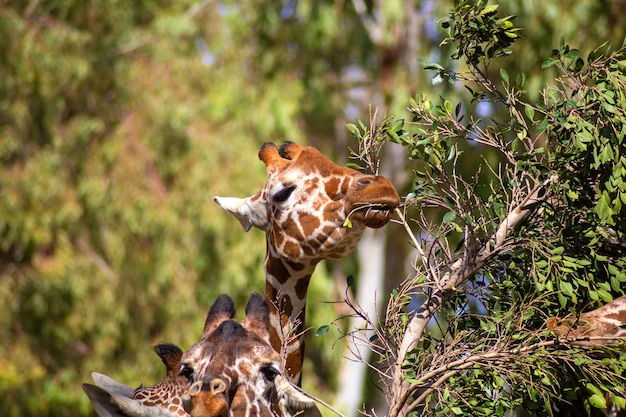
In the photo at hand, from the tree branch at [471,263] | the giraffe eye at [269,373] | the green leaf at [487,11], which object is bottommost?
the giraffe eye at [269,373]

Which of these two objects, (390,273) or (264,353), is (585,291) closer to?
(264,353)

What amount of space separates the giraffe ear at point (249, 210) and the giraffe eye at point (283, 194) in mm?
159

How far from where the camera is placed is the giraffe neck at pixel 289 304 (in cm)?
593

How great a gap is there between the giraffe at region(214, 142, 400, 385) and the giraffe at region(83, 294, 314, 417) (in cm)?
26

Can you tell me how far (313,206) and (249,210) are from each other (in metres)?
0.49

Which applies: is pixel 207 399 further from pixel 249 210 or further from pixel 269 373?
pixel 249 210

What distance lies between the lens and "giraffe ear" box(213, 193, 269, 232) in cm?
619

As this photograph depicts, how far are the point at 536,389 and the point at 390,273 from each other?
628 inches

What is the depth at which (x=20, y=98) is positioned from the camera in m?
19.2

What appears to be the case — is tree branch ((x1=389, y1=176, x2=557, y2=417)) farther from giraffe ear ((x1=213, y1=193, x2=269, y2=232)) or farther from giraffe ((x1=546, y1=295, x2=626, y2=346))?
giraffe ear ((x1=213, y1=193, x2=269, y2=232))

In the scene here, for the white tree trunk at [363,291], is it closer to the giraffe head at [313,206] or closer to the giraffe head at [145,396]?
the giraffe head at [313,206]

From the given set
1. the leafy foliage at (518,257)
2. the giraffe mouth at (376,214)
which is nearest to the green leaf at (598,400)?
the leafy foliage at (518,257)

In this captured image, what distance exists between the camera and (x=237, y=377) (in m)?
5.20

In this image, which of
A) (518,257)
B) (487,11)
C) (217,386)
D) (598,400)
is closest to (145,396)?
(217,386)
